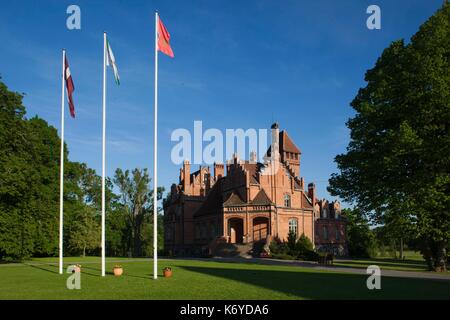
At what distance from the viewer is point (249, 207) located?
5462 cm

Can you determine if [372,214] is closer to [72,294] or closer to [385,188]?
[385,188]

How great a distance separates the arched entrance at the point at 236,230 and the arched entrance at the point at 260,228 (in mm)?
2338

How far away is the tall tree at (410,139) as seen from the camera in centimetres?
2627

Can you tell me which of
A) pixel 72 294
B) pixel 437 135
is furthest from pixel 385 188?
pixel 72 294

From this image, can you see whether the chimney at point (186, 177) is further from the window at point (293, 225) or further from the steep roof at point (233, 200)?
the window at point (293, 225)

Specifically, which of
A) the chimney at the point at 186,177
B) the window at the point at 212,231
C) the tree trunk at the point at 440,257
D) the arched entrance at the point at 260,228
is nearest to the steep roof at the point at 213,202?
the window at the point at 212,231

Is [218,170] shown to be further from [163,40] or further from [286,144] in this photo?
[163,40]

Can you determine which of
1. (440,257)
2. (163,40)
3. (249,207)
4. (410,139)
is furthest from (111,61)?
(249,207)

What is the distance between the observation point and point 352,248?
71.9 meters

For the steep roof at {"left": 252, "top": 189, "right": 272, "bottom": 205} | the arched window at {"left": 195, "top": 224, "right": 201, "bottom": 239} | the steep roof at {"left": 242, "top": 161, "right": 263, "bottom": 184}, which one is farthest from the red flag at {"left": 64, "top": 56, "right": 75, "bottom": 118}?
the arched window at {"left": 195, "top": 224, "right": 201, "bottom": 239}

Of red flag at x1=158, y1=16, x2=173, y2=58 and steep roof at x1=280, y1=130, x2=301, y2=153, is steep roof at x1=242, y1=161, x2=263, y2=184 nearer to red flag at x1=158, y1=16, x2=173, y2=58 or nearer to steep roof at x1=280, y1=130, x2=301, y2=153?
steep roof at x1=280, y1=130, x2=301, y2=153

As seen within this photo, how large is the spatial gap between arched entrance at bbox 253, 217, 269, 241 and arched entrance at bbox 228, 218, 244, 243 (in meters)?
2.34

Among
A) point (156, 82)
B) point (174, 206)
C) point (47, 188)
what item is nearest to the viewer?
point (156, 82)

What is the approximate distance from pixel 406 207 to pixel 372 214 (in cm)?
417
